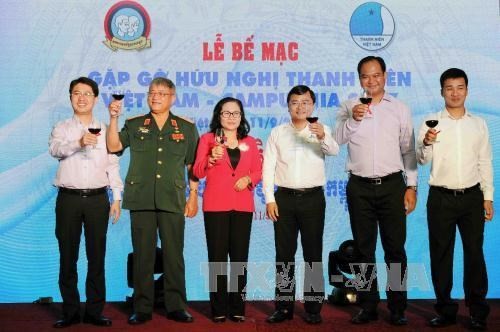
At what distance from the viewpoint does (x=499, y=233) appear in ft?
17.7

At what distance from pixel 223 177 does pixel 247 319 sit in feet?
2.94

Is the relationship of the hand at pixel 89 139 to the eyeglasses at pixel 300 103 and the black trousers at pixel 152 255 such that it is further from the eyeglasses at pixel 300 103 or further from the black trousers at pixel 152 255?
the eyeglasses at pixel 300 103

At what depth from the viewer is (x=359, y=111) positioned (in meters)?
4.06

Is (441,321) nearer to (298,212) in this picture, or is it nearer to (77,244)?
(298,212)

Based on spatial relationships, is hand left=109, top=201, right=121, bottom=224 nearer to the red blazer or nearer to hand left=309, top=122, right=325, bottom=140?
the red blazer

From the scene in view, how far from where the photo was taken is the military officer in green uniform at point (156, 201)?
429 centimetres

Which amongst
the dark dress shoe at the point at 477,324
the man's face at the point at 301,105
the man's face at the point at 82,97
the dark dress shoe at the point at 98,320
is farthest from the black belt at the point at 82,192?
the dark dress shoe at the point at 477,324

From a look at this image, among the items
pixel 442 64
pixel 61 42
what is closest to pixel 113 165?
pixel 61 42

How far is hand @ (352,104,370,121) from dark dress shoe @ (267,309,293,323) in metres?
1.26

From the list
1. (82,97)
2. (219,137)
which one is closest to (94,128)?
(82,97)

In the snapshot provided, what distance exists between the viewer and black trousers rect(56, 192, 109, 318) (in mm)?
4207

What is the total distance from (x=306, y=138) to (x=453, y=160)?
35.1 inches

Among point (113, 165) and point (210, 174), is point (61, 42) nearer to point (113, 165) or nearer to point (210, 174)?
point (113, 165)

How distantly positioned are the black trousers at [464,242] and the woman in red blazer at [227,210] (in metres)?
1.14
